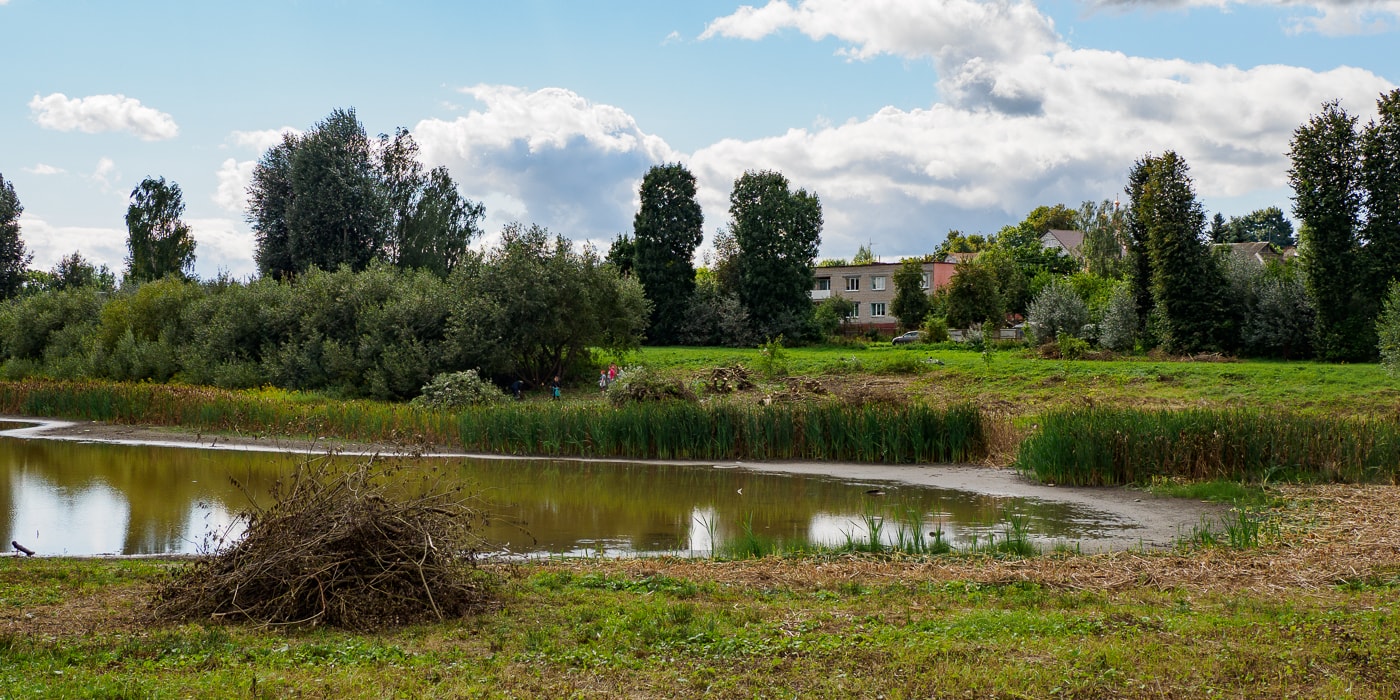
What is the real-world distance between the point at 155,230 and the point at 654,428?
5872cm

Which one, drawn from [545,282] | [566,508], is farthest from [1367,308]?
[566,508]

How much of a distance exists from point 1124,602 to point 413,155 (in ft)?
221

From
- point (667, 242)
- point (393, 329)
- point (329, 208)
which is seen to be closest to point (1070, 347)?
point (393, 329)

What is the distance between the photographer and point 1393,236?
36.9m

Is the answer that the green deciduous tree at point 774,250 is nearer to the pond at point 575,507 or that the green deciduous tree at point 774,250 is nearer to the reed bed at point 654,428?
the reed bed at point 654,428

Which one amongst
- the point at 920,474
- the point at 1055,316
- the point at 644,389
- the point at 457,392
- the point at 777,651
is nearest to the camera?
the point at 777,651

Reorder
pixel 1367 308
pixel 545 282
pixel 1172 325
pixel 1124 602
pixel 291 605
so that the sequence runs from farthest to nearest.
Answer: pixel 1172 325, pixel 1367 308, pixel 545 282, pixel 1124 602, pixel 291 605

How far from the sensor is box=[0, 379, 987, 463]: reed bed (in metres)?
20.7

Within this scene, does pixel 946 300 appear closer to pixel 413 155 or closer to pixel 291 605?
pixel 413 155

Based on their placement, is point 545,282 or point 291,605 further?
point 545,282

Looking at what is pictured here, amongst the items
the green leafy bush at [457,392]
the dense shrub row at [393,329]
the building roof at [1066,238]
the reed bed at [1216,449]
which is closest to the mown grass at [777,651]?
the reed bed at [1216,449]

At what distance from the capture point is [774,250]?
5988 centimetres

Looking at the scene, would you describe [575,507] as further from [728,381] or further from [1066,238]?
[1066,238]

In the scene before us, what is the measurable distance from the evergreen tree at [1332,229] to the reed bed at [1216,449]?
68.3 feet
